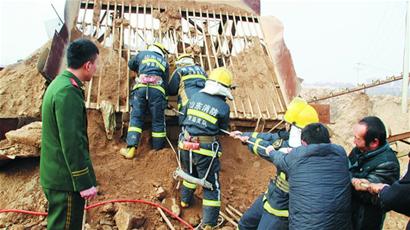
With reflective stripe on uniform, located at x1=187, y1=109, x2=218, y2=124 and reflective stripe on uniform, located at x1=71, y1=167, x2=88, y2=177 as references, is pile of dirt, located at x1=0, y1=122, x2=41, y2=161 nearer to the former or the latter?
reflective stripe on uniform, located at x1=187, y1=109, x2=218, y2=124

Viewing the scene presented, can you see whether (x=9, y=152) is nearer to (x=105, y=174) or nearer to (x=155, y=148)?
(x=105, y=174)

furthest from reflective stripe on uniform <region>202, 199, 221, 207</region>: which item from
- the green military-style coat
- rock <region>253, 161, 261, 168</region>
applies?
the green military-style coat

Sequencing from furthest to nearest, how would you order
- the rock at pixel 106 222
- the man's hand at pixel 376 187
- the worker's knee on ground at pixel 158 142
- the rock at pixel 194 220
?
the worker's knee on ground at pixel 158 142
the rock at pixel 194 220
the rock at pixel 106 222
the man's hand at pixel 376 187

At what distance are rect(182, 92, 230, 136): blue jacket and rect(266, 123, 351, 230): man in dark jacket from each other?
1.80m

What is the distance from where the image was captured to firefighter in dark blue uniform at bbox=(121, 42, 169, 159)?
225 inches

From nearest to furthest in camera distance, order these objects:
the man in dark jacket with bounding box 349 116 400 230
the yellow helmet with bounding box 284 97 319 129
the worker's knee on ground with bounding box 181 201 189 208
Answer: the man in dark jacket with bounding box 349 116 400 230
the yellow helmet with bounding box 284 97 319 129
the worker's knee on ground with bounding box 181 201 189 208

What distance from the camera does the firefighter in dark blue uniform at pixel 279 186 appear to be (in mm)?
3660

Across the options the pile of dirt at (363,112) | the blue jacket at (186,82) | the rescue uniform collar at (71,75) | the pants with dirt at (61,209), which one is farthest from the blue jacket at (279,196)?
the pile of dirt at (363,112)

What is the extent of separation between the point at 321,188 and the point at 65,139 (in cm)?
197

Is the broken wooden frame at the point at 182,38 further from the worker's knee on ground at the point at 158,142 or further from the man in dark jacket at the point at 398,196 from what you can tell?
the man in dark jacket at the point at 398,196

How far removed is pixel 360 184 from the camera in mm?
3152

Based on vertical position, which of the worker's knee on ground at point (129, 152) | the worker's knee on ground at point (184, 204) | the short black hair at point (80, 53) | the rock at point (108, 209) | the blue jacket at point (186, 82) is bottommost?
the worker's knee on ground at point (184, 204)

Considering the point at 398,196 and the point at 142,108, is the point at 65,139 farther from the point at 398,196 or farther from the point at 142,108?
the point at 142,108

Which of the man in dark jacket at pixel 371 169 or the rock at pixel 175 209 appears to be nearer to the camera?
the man in dark jacket at pixel 371 169
